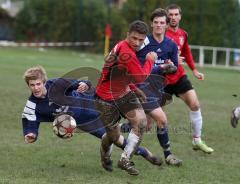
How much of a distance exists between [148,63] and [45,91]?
1227 mm

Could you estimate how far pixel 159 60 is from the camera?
827 centimetres

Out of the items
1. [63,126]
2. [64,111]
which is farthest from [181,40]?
[63,126]

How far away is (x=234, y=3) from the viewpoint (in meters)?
33.3

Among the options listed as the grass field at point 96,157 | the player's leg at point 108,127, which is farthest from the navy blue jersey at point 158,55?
the grass field at point 96,157

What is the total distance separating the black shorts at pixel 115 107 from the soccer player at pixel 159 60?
1.38 feet

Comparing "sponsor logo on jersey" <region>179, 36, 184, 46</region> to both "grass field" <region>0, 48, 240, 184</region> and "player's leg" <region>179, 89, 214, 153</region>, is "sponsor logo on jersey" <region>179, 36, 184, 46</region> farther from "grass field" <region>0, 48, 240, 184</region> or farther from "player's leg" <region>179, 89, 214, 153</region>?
"grass field" <region>0, 48, 240, 184</region>

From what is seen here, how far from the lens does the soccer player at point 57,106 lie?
290 inches

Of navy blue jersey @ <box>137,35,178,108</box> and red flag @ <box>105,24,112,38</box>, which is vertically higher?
navy blue jersey @ <box>137,35,178,108</box>

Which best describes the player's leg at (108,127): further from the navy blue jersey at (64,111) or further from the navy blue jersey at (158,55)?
the navy blue jersey at (158,55)

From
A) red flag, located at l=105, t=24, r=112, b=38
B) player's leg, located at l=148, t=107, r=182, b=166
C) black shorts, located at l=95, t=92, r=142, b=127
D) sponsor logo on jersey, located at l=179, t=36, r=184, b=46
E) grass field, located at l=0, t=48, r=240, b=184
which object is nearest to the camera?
grass field, located at l=0, t=48, r=240, b=184

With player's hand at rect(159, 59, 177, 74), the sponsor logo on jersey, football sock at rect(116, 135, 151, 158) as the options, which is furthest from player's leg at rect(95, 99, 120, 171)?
the sponsor logo on jersey

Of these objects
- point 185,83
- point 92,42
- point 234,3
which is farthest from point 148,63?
point 92,42

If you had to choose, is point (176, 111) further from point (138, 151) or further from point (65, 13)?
point (65, 13)

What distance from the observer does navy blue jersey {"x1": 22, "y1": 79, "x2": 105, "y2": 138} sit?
24.6 feet
